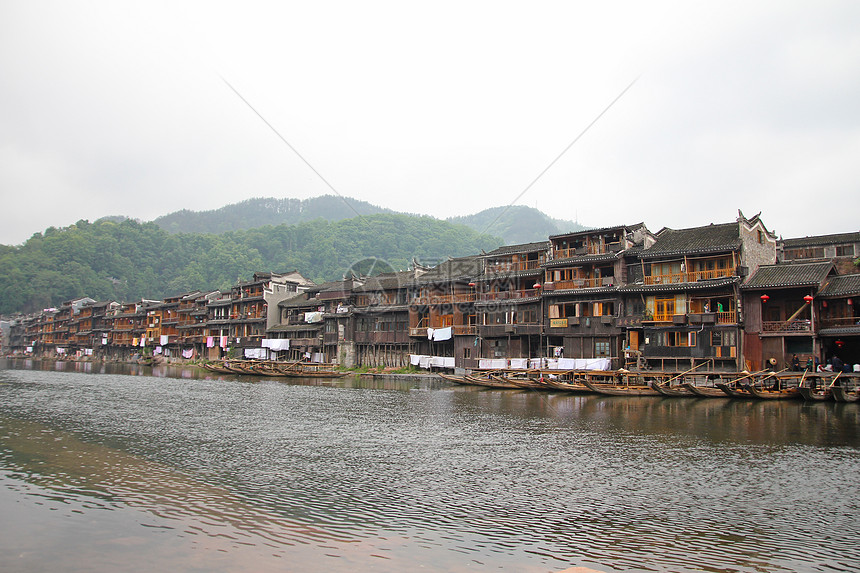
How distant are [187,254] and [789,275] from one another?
566 ft

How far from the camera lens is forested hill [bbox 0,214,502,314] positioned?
5876 inches

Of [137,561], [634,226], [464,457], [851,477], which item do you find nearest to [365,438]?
[464,457]

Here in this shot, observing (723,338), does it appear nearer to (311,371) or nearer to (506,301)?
(506,301)

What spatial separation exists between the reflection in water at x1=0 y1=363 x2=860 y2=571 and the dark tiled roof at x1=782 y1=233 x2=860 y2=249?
25615 millimetres

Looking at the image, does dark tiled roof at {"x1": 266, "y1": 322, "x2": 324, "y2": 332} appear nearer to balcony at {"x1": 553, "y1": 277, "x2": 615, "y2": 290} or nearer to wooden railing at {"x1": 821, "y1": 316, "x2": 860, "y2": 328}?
balcony at {"x1": 553, "y1": 277, "x2": 615, "y2": 290}

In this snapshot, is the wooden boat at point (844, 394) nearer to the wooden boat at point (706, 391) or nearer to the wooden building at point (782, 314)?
the wooden building at point (782, 314)

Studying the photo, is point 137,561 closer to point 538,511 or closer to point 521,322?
point 538,511

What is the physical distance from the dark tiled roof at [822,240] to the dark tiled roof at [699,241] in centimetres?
1161

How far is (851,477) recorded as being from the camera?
18.2 meters

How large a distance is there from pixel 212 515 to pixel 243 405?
2489cm

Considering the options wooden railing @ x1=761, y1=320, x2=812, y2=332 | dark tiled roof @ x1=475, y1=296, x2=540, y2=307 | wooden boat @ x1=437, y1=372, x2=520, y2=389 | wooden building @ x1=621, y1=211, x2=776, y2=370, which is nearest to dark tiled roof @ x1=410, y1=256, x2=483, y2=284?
dark tiled roof @ x1=475, y1=296, x2=540, y2=307

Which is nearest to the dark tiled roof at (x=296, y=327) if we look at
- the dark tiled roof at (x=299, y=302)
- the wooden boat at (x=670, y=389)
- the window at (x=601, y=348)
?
the dark tiled roof at (x=299, y=302)

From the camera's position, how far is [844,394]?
35719mm

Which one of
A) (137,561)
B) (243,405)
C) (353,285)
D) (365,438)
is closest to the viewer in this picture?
(137,561)
